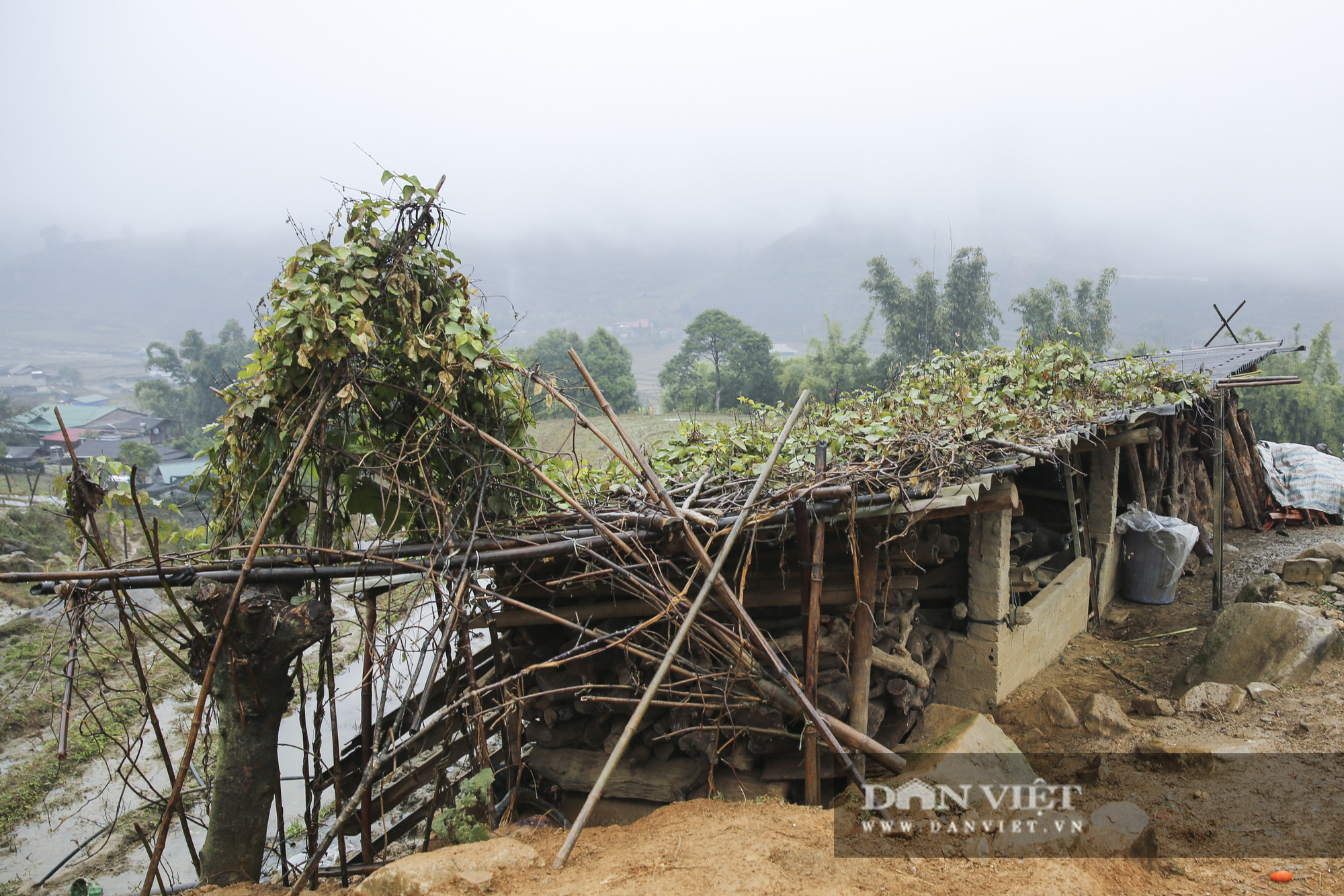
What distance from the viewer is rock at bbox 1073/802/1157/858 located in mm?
3518

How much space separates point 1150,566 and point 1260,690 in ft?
14.8

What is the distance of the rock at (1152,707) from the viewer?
604 centimetres

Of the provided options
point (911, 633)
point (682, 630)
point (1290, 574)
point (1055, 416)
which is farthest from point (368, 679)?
point (1290, 574)

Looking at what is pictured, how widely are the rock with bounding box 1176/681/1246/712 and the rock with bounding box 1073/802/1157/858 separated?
2735mm

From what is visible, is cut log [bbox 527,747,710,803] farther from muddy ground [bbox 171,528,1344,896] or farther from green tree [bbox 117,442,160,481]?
green tree [bbox 117,442,160,481]

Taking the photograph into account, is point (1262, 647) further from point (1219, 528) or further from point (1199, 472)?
point (1199, 472)

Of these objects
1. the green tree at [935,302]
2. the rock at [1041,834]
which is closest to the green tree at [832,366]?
the green tree at [935,302]

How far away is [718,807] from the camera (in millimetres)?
4383

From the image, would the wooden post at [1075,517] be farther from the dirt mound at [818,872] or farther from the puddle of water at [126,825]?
the puddle of water at [126,825]

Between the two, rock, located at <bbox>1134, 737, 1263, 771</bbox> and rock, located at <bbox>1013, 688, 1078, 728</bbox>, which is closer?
rock, located at <bbox>1134, 737, 1263, 771</bbox>

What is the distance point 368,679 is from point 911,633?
4689mm

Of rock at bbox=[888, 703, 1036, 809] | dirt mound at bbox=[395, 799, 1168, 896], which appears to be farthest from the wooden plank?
dirt mound at bbox=[395, 799, 1168, 896]

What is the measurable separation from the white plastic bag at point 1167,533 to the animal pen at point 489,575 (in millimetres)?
5272

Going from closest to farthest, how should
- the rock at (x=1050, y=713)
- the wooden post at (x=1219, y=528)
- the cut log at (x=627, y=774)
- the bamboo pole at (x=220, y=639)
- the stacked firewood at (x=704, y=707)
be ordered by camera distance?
the bamboo pole at (x=220, y=639) < the stacked firewood at (x=704, y=707) < the cut log at (x=627, y=774) < the rock at (x=1050, y=713) < the wooden post at (x=1219, y=528)
